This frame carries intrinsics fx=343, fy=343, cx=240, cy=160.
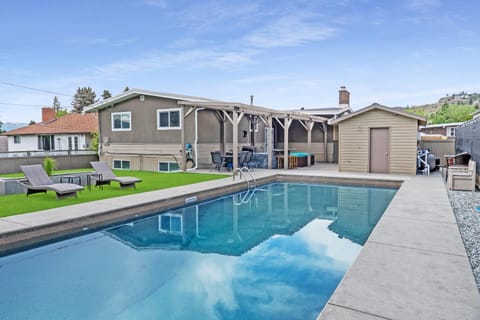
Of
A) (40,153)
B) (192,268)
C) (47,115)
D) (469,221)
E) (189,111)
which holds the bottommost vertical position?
(192,268)

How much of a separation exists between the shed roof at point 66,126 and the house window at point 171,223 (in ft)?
63.0

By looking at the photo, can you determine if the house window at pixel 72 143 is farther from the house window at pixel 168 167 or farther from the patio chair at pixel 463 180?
the patio chair at pixel 463 180

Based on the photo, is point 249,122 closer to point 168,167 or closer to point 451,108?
point 168,167

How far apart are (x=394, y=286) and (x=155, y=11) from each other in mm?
15471

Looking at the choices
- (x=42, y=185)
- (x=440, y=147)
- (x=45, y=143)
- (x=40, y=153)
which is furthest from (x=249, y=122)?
(x=45, y=143)

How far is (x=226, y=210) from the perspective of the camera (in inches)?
334

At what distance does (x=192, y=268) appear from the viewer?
16.0ft

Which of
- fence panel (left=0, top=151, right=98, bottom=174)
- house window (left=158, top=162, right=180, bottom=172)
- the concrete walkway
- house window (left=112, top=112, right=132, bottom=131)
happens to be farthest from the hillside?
the concrete walkway

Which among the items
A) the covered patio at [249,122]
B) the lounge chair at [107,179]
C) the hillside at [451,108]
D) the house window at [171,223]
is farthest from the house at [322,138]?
the hillside at [451,108]

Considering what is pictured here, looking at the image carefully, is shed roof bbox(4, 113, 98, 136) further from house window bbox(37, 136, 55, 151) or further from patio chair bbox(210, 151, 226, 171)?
patio chair bbox(210, 151, 226, 171)

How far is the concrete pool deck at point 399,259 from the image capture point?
2.71 meters

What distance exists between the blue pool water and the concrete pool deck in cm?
42

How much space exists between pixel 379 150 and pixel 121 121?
1187 cm

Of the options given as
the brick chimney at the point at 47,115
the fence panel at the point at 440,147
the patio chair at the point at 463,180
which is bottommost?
the patio chair at the point at 463,180
